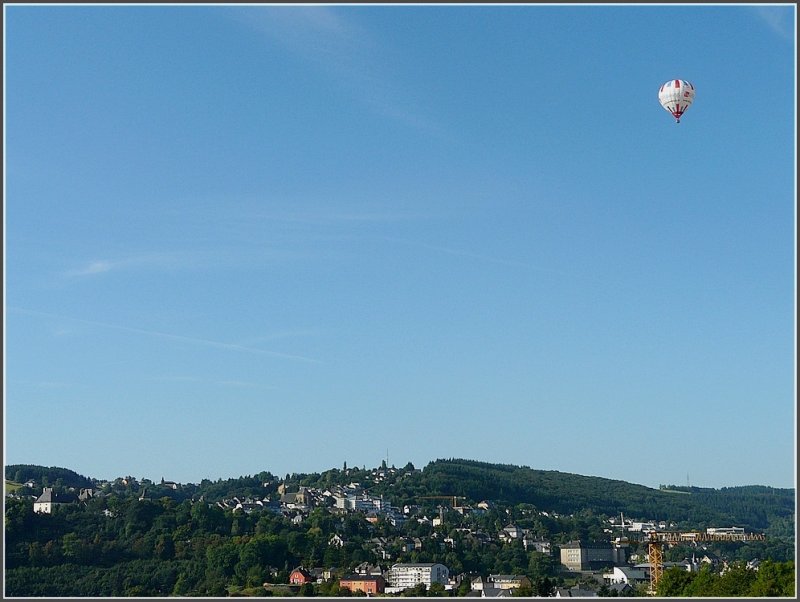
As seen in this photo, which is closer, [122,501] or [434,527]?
[122,501]

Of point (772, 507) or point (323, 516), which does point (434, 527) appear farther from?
point (772, 507)

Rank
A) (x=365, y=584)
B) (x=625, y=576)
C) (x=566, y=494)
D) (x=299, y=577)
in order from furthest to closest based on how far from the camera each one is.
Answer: (x=566, y=494) → (x=625, y=576) → (x=299, y=577) → (x=365, y=584)

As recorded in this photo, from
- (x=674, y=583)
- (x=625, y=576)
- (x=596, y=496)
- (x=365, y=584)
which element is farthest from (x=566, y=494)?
(x=674, y=583)

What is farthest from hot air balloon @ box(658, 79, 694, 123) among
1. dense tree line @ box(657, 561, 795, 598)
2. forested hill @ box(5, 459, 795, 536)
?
forested hill @ box(5, 459, 795, 536)

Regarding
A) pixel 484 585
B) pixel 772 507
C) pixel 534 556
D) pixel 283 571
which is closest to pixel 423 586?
pixel 484 585

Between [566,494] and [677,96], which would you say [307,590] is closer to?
[677,96]

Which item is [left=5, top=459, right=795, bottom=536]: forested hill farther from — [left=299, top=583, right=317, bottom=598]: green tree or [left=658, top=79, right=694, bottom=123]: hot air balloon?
[left=658, top=79, right=694, bottom=123]: hot air balloon
